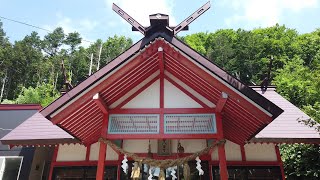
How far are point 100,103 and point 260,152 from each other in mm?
5372

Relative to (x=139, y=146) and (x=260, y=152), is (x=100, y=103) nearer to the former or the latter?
(x=139, y=146)

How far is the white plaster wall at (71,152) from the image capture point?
29.7ft

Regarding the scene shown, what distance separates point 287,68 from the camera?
110ft

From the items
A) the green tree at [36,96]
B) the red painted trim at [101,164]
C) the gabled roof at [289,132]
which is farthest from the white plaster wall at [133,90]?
the green tree at [36,96]

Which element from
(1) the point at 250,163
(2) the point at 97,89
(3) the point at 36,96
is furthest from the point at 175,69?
(3) the point at 36,96

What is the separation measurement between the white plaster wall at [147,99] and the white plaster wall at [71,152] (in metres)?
3.06

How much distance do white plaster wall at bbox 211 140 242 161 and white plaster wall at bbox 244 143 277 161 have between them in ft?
0.85

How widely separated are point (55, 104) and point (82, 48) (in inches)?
2349

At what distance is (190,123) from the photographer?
6.98 meters

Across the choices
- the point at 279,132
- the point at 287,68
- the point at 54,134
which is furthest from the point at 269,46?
the point at 54,134

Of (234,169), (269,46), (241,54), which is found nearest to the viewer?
(234,169)

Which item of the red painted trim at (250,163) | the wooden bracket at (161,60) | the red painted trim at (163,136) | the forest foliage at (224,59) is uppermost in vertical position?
the forest foliage at (224,59)

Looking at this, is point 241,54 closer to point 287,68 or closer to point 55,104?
point 287,68

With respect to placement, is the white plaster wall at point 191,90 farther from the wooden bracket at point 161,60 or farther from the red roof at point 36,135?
the red roof at point 36,135
